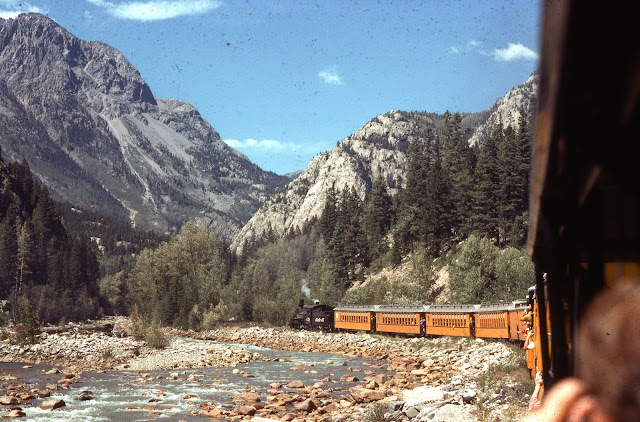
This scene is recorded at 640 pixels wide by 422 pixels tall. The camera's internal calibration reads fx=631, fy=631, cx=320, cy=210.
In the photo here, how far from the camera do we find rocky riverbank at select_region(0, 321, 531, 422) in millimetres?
17109

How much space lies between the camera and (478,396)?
56.2 ft

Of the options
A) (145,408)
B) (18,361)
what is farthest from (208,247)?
(145,408)

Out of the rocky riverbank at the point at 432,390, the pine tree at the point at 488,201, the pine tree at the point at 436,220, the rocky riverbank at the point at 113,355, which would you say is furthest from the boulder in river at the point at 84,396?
the pine tree at the point at 436,220

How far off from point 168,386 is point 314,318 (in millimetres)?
36834

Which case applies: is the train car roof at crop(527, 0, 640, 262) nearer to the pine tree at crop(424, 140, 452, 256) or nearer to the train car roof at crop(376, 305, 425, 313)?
the train car roof at crop(376, 305, 425, 313)

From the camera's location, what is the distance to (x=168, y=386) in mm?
27109

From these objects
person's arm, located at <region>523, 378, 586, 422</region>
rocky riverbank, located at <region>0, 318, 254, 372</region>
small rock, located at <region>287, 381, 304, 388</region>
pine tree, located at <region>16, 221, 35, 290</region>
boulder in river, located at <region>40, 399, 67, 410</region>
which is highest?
pine tree, located at <region>16, 221, 35, 290</region>

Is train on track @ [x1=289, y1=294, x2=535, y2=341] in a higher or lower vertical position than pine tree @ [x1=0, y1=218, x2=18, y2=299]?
lower

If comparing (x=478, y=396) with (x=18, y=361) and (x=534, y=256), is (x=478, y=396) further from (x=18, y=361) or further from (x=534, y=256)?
(x=18, y=361)

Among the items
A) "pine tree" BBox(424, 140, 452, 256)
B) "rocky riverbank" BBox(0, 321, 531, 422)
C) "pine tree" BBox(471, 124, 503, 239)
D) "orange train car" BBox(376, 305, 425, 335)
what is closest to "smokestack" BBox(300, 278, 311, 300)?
"pine tree" BBox(424, 140, 452, 256)

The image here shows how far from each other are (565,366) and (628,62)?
2381 millimetres

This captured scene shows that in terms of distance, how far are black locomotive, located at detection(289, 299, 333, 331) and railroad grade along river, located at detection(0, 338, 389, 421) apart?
20.4m

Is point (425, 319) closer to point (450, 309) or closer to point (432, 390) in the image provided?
point (450, 309)

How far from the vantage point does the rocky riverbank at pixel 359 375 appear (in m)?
17.1
